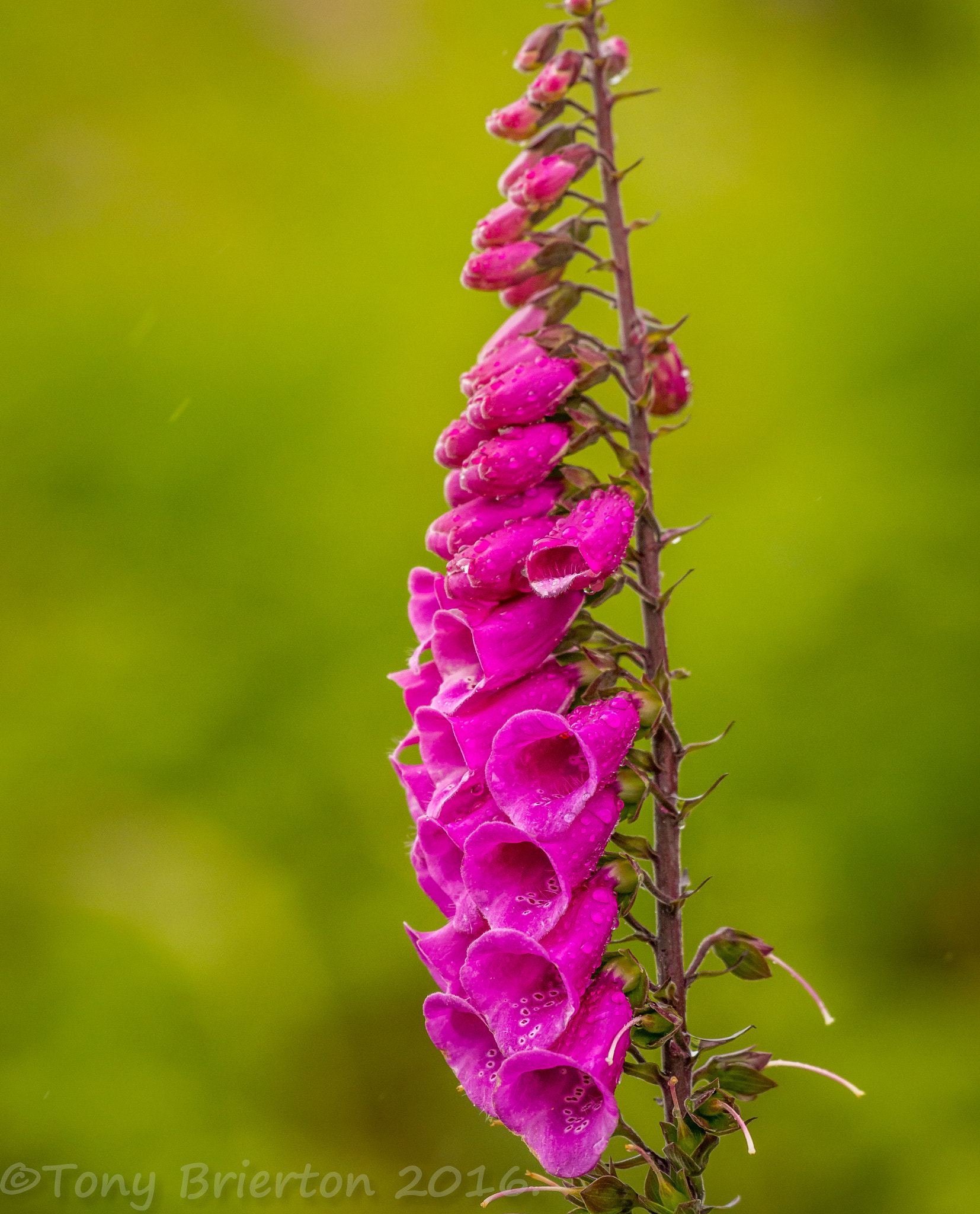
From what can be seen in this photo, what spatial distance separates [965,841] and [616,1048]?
216 centimetres

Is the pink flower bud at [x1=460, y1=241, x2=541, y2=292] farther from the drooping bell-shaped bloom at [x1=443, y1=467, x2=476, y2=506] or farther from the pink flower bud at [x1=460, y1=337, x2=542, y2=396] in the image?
the drooping bell-shaped bloom at [x1=443, y1=467, x2=476, y2=506]

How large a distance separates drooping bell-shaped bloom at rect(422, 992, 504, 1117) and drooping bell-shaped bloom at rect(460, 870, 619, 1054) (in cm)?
3

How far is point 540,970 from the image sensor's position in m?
0.95

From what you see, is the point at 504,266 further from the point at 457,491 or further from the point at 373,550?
the point at 373,550

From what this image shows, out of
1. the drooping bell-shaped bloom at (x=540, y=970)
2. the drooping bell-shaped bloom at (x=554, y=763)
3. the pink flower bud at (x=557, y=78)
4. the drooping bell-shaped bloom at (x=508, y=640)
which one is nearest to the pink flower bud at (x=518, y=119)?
the pink flower bud at (x=557, y=78)


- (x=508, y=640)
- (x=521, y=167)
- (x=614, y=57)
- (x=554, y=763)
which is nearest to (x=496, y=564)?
(x=508, y=640)

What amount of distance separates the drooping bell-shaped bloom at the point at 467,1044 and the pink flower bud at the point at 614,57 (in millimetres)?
902

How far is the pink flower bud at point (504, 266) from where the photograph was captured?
1.07m

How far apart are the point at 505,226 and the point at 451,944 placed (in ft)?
2.29

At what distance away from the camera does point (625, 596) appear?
302 centimetres

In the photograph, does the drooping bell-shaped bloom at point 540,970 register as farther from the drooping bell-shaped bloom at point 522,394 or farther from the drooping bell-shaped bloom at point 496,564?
the drooping bell-shaped bloom at point 522,394

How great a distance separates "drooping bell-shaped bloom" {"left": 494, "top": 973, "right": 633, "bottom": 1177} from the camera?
34.6 inches

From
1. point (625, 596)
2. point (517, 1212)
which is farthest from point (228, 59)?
point (517, 1212)

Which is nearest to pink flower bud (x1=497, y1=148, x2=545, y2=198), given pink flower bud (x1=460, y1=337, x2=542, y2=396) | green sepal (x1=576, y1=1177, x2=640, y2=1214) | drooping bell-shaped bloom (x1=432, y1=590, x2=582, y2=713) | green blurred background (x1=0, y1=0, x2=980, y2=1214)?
pink flower bud (x1=460, y1=337, x2=542, y2=396)
